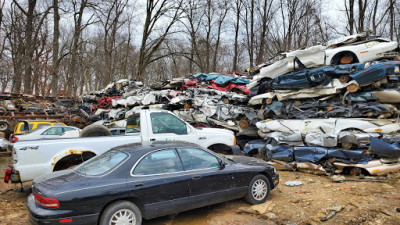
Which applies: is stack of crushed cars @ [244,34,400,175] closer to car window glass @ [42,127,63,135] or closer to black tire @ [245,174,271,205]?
black tire @ [245,174,271,205]

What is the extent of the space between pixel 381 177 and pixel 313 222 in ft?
11.4

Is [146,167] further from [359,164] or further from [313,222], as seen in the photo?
[359,164]

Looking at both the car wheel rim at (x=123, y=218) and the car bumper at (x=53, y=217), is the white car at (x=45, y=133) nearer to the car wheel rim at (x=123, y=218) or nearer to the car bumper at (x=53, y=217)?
the car bumper at (x=53, y=217)

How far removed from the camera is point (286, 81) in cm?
984

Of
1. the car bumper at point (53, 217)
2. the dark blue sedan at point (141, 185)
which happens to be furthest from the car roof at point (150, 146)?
the car bumper at point (53, 217)

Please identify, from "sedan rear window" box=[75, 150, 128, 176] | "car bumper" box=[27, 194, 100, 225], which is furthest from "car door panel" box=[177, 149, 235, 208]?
"car bumper" box=[27, 194, 100, 225]

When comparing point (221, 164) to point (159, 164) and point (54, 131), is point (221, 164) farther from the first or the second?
point (54, 131)

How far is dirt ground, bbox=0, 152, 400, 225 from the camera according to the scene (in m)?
4.29

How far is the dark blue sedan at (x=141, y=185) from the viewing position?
11.0 feet

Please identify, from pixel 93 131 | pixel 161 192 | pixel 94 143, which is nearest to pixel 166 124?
pixel 94 143

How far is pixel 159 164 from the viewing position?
4133 millimetres

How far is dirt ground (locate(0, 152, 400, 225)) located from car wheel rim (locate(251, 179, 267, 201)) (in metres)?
0.18

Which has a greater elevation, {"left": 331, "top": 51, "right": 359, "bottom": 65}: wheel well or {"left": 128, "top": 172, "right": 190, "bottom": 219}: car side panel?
{"left": 331, "top": 51, "right": 359, "bottom": 65}: wheel well

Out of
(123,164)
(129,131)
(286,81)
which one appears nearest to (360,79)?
(286,81)
